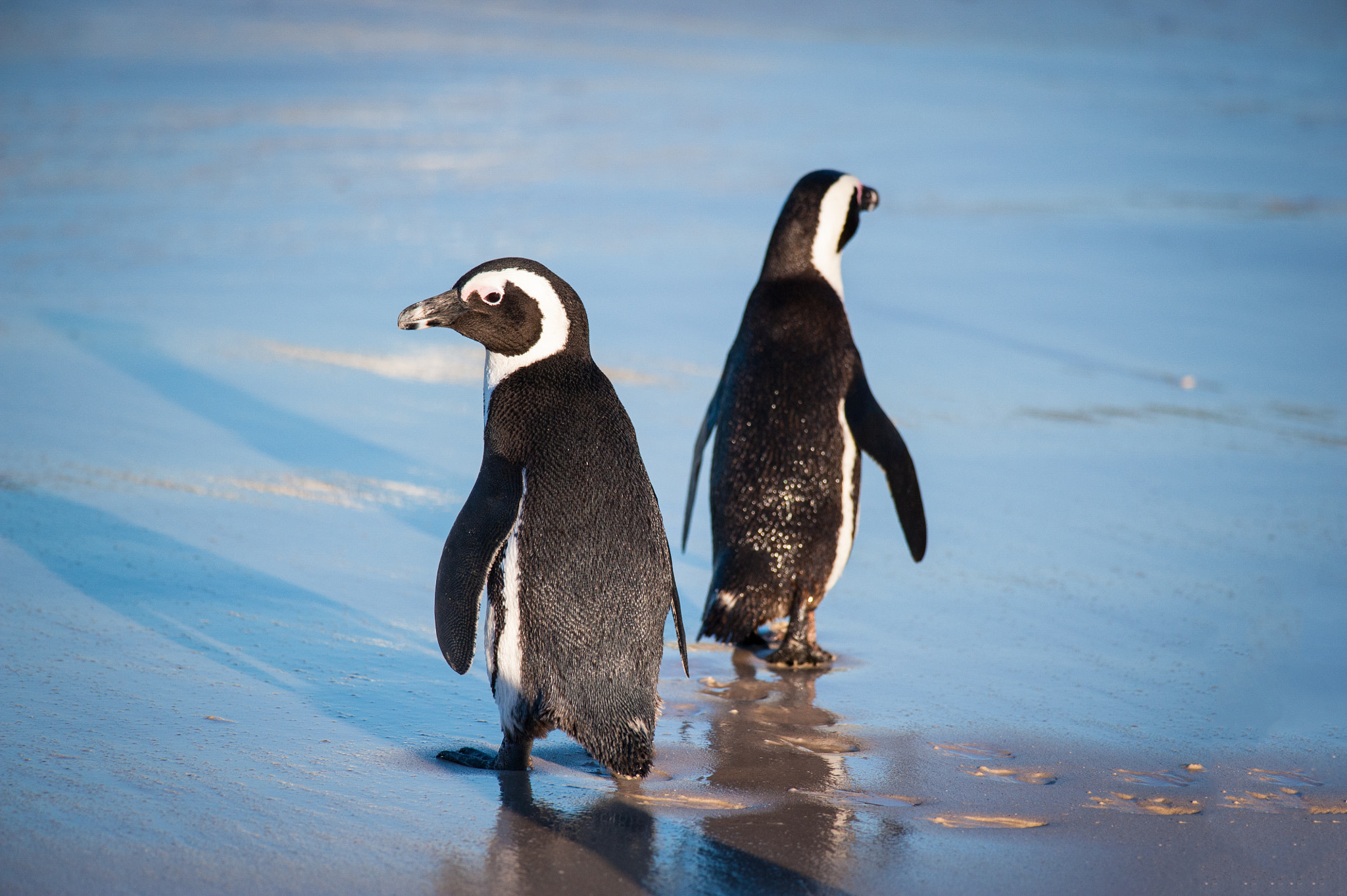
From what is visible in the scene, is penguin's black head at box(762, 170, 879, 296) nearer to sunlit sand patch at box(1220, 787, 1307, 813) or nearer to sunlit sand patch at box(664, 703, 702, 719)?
sunlit sand patch at box(664, 703, 702, 719)

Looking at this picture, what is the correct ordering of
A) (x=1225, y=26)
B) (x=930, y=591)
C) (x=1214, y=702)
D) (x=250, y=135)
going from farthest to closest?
(x=1225, y=26) < (x=250, y=135) < (x=930, y=591) < (x=1214, y=702)

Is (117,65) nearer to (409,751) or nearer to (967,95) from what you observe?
(967,95)

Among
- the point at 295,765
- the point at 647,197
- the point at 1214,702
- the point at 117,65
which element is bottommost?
the point at 295,765

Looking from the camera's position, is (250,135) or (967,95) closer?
(250,135)

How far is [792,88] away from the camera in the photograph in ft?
50.4

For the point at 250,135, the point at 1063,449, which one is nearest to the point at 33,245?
the point at 250,135

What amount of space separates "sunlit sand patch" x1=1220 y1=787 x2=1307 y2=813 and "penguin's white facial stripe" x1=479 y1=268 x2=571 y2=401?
5.26ft

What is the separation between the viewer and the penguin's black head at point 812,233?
3.90 meters

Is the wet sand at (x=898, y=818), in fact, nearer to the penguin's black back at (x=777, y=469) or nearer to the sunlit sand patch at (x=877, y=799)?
the sunlit sand patch at (x=877, y=799)

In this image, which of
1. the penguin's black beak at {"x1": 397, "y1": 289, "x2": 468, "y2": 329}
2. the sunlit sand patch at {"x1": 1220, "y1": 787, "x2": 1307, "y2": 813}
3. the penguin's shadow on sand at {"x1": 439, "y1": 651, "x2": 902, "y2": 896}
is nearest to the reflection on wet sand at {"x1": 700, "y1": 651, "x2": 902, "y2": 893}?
the penguin's shadow on sand at {"x1": 439, "y1": 651, "x2": 902, "y2": 896}

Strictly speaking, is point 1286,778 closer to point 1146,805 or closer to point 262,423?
point 1146,805

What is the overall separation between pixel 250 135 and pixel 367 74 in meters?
3.75

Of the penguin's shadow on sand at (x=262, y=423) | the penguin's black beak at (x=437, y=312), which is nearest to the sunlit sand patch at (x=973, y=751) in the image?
the penguin's black beak at (x=437, y=312)

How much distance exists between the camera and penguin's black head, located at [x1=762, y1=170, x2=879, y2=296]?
3.90 meters
